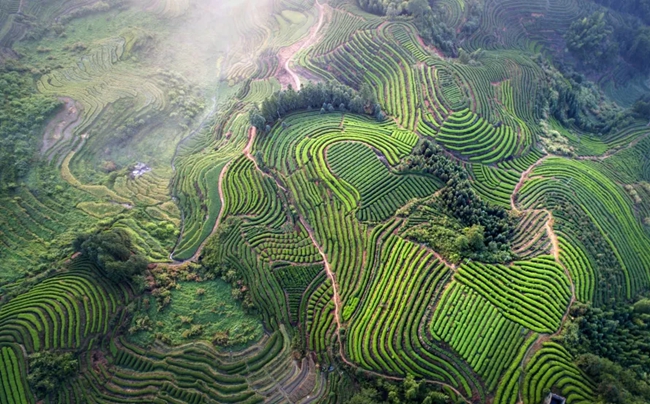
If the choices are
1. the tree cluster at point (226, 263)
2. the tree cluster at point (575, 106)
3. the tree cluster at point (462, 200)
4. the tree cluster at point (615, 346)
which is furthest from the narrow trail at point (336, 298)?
the tree cluster at point (575, 106)

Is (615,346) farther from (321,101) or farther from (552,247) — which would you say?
(321,101)

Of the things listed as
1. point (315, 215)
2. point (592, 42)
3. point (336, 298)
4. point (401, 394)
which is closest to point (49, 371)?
point (336, 298)

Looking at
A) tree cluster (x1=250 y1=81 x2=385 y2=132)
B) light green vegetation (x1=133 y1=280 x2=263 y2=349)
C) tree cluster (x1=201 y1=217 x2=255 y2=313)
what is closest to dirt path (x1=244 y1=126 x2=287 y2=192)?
tree cluster (x1=250 y1=81 x2=385 y2=132)

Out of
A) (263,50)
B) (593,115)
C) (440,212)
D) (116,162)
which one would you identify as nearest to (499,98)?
(593,115)

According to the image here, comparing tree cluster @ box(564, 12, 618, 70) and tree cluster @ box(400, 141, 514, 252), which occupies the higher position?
tree cluster @ box(564, 12, 618, 70)

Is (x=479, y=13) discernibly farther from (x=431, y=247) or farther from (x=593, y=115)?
(x=431, y=247)

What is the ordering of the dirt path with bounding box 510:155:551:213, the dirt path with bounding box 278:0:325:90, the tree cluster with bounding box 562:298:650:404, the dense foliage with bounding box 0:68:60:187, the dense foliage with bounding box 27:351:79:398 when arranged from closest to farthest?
1. the tree cluster with bounding box 562:298:650:404
2. the dense foliage with bounding box 27:351:79:398
3. the dirt path with bounding box 510:155:551:213
4. the dense foliage with bounding box 0:68:60:187
5. the dirt path with bounding box 278:0:325:90

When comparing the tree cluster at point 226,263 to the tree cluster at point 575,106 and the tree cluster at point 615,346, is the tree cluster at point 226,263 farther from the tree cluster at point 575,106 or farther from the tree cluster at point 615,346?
the tree cluster at point 575,106

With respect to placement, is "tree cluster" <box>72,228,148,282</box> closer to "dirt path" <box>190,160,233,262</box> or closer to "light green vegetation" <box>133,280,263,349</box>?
"light green vegetation" <box>133,280,263,349</box>
